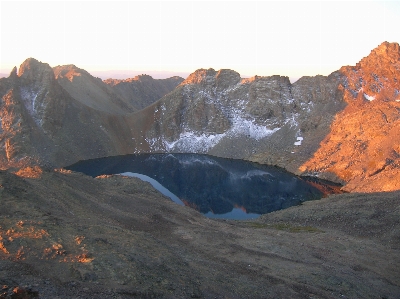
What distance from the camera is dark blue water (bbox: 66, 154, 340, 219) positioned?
6519 centimetres

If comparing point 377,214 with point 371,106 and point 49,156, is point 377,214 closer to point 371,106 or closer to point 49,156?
point 371,106

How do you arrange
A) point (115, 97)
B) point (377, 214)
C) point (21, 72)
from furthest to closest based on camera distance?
point (115, 97) < point (21, 72) < point (377, 214)

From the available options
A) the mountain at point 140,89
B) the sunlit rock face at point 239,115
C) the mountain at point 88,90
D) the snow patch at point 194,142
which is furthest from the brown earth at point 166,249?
the mountain at point 140,89

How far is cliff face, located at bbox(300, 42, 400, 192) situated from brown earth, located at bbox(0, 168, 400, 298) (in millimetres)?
25009

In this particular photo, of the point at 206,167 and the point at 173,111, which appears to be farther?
the point at 173,111

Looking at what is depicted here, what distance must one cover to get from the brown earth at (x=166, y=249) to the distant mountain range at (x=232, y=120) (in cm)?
3556

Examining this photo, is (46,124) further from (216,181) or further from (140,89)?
(140,89)

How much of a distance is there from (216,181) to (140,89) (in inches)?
3932

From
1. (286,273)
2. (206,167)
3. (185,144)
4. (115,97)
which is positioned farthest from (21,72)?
(286,273)

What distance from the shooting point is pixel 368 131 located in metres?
83.2

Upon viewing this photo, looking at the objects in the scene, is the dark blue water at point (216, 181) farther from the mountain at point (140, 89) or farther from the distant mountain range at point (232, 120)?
the mountain at point (140, 89)

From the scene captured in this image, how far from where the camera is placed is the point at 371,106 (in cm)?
9319

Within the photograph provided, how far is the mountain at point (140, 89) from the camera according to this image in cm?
15900

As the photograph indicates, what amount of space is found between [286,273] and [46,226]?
16927 mm
